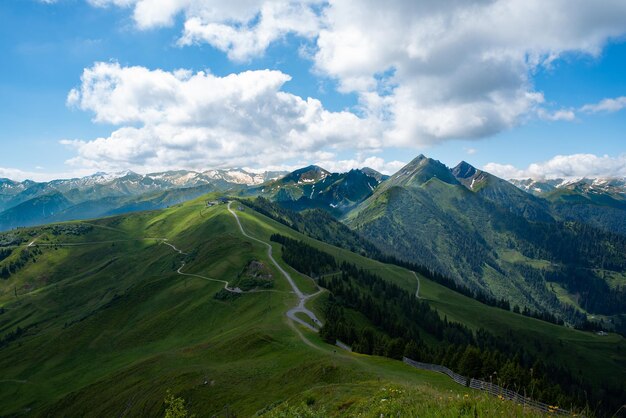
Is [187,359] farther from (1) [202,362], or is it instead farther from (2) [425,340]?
(2) [425,340]

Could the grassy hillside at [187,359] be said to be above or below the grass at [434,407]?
below

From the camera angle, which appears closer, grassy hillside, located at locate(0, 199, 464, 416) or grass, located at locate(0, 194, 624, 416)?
grass, located at locate(0, 194, 624, 416)

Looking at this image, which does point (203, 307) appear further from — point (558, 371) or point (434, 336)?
point (558, 371)

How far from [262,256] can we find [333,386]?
154519mm

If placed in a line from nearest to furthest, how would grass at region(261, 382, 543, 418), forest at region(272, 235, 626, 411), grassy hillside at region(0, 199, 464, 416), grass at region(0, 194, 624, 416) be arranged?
grass at region(261, 382, 543, 418) → grass at region(0, 194, 624, 416) → grassy hillside at region(0, 199, 464, 416) → forest at region(272, 235, 626, 411)

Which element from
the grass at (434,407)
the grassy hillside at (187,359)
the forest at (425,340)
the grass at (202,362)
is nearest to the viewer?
the grass at (434,407)

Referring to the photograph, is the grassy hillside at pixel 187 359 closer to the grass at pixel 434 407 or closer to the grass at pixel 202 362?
the grass at pixel 202 362

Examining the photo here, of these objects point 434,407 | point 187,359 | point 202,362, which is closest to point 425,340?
point 187,359

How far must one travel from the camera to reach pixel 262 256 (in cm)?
19350

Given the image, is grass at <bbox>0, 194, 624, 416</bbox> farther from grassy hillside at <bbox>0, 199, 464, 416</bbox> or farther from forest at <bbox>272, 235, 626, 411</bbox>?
Answer: forest at <bbox>272, 235, 626, 411</bbox>

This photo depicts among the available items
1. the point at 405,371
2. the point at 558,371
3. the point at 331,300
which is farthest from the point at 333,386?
the point at 558,371

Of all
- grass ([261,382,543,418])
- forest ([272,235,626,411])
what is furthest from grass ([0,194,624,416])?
forest ([272,235,626,411])

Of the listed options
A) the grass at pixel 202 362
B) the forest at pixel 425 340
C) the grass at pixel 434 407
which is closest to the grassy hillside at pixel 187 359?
the grass at pixel 202 362

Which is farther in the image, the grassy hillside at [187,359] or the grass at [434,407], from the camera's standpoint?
the grassy hillside at [187,359]
